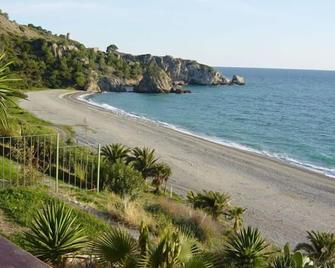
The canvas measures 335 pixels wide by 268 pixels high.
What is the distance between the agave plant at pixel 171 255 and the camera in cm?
553

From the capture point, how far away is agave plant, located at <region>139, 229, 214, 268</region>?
5531mm

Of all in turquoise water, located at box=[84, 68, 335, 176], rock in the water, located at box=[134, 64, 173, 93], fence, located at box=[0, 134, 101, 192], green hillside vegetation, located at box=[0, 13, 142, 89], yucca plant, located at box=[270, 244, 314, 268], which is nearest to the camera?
yucca plant, located at box=[270, 244, 314, 268]

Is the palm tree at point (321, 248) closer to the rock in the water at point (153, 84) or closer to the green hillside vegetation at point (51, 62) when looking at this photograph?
the green hillside vegetation at point (51, 62)

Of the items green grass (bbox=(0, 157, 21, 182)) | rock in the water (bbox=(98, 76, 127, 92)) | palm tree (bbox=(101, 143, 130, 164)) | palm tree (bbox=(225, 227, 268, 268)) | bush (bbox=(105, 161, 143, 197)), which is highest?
palm tree (bbox=(225, 227, 268, 268))

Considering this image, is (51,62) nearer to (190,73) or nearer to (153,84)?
(153,84)

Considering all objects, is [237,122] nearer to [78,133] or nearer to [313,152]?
[313,152]

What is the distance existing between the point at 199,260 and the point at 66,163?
43.5 ft

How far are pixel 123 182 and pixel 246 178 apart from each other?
50.5 feet

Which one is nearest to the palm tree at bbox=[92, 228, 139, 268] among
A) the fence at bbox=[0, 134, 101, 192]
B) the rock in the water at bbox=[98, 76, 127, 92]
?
the fence at bbox=[0, 134, 101, 192]

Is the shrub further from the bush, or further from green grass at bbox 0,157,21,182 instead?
green grass at bbox 0,157,21,182

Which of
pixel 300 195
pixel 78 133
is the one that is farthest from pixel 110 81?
pixel 300 195

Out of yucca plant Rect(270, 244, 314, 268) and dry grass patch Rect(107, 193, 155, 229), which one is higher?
yucca plant Rect(270, 244, 314, 268)

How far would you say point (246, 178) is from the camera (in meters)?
30.2

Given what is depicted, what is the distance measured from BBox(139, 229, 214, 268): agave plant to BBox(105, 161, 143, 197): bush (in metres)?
9.64
